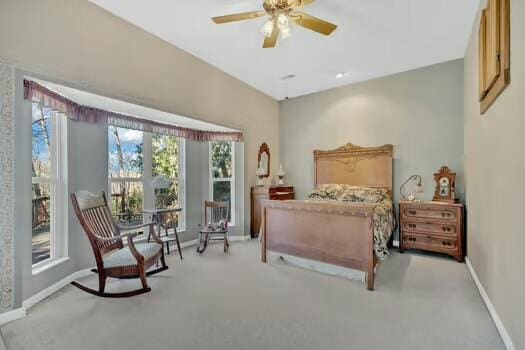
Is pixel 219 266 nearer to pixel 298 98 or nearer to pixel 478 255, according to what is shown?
pixel 478 255

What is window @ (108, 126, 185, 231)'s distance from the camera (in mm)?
3658

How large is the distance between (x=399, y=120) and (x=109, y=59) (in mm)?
4453

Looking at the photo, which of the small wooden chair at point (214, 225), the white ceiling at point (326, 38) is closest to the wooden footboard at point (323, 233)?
the small wooden chair at point (214, 225)

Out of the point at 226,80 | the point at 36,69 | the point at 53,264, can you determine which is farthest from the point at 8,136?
the point at 226,80

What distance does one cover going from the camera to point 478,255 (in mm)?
2676

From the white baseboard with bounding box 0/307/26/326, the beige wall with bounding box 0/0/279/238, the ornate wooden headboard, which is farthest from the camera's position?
the ornate wooden headboard

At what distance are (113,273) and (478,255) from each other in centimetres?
387

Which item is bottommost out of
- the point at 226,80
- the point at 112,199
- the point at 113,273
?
the point at 113,273

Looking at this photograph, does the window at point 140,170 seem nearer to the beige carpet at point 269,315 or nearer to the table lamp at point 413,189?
the beige carpet at point 269,315

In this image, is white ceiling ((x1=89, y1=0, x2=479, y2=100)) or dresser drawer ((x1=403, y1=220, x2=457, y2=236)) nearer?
white ceiling ((x1=89, y1=0, x2=479, y2=100))

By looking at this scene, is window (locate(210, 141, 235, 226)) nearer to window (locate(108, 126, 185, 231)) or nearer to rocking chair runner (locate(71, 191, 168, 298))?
window (locate(108, 126, 185, 231))

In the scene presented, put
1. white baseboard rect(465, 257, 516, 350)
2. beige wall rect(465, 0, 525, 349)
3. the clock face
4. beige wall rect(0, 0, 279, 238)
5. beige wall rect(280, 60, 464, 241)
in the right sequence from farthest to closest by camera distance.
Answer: beige wall rect(280, 60, 464, 241) < the clock face < beige wall rect(0, 0, 279, 238) < white baseboard rect(465, 257, 516, 350) < beige wall rect(465, 0, 525, 349)

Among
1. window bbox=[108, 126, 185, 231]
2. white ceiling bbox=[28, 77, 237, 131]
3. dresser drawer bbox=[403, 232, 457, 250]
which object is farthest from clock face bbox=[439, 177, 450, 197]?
window bbox=[108, 126, 185, 231]

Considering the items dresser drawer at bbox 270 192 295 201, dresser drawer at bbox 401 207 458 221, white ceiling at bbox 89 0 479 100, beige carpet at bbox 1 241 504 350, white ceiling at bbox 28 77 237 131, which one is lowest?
beige carpet at bbox 1 241 504 350
